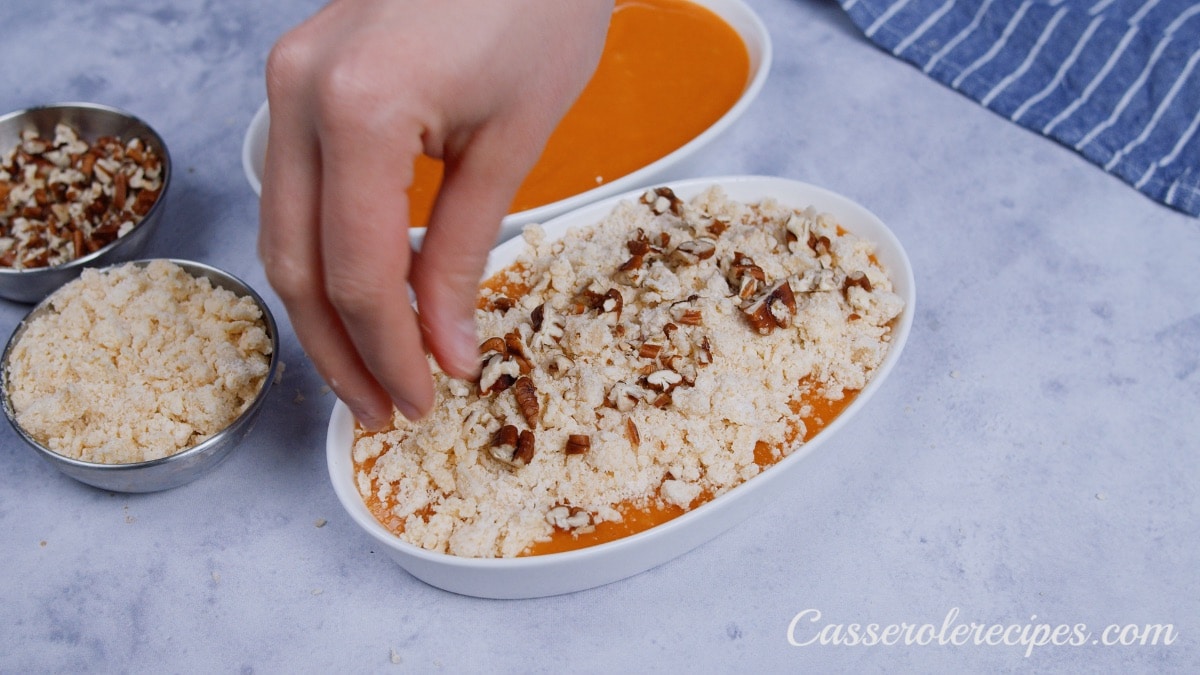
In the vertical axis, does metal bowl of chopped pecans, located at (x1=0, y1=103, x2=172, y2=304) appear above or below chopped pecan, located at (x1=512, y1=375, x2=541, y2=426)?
below

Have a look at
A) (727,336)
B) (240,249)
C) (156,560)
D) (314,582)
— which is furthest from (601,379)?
(240,249)

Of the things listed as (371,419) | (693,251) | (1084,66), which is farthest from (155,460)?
(1084,66)

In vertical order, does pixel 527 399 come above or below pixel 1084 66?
below

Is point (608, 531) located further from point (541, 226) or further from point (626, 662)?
point (541, 226)

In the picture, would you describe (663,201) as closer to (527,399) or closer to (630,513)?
(527,399)

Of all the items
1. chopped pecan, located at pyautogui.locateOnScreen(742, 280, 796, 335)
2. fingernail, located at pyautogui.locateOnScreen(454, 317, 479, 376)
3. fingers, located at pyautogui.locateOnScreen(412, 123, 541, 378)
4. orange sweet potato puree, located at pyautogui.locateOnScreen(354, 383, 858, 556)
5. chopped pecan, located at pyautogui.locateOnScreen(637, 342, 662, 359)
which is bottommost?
orange sweet potato puree, located at pyautogui.locateOnScreen(354, 383, 858, 556)

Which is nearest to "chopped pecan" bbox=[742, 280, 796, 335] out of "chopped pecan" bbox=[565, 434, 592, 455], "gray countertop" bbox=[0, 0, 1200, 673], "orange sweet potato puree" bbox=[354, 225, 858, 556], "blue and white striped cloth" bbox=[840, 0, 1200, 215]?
"orange sweet potato puree" bbox=[354, 225, 858, 556]

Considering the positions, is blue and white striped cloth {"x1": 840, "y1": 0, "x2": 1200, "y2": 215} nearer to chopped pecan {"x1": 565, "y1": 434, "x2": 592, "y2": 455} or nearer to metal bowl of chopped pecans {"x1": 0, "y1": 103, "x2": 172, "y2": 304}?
chopped pecan {"x1": 565, "y1": 434, "x2": 592, "y2": 455}
